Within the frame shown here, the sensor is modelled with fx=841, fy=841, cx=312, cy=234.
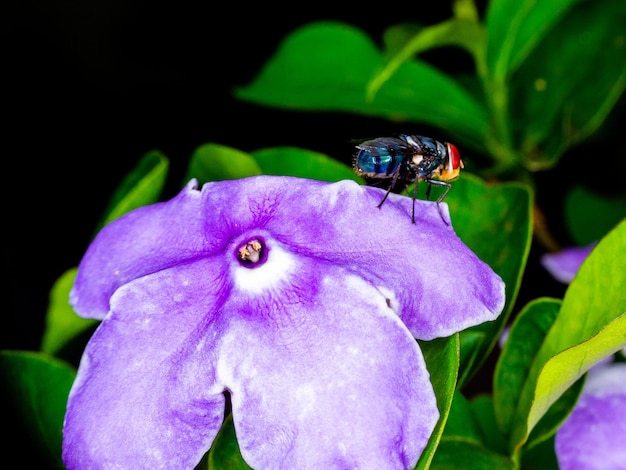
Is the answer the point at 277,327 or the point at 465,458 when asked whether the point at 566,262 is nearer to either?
the point at 465,458

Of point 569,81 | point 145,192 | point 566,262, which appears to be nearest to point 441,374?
point 145,192

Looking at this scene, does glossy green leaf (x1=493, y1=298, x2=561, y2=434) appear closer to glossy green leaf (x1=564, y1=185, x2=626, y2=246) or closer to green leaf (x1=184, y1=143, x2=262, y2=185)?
green leaf (x1=184, y1=143, x2=262, y2=185)

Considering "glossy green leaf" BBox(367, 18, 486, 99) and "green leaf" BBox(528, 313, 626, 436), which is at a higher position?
"glossy green leaf" BBox(367, 18, 486, 99)

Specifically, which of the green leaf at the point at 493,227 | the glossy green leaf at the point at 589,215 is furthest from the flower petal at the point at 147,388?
the glossy green leaf at the point at 589,215

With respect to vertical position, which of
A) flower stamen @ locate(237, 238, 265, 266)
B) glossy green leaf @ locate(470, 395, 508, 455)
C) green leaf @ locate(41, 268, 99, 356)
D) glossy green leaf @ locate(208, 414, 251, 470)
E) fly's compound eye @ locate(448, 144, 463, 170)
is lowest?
glossy green leaf @ locate(470, 395, 508, 455)

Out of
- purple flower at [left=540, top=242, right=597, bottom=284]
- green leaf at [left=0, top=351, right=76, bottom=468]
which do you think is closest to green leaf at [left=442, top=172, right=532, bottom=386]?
purple flower at [left=540, top=242, right=597, bottom=284]

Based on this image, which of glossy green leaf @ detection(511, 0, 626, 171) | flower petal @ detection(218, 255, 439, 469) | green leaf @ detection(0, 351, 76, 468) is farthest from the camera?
glossy green leaf @ detection(511, 0, 626, 171)

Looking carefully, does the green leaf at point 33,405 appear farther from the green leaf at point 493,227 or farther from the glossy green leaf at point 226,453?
the green leaf at point 493,227
